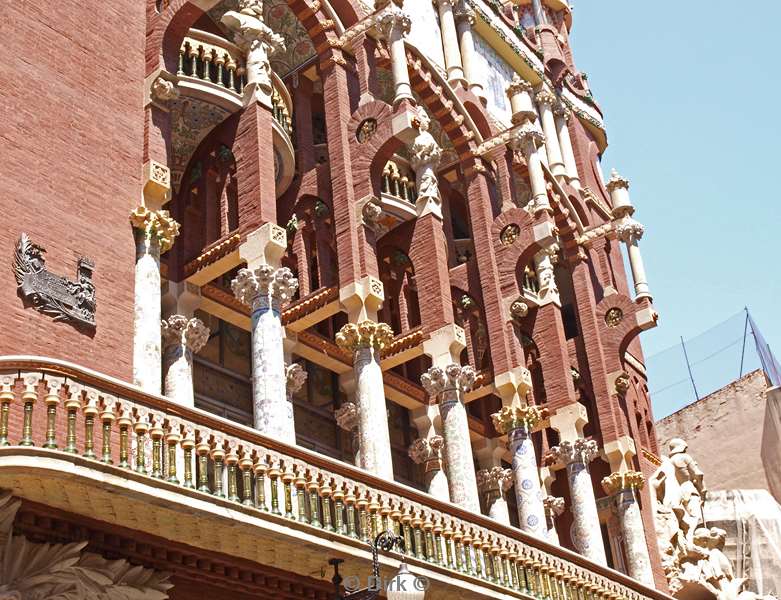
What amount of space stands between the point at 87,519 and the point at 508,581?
6.78m

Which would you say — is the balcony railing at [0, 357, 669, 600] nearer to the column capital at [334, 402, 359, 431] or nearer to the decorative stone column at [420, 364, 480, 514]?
the decorative stone column at [420, 364, 480, 514]

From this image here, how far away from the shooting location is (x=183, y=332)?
1816cm

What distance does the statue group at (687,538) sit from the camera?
24875 millimetres

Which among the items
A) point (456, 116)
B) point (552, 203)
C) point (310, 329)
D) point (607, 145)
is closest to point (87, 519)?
point (310, 329)

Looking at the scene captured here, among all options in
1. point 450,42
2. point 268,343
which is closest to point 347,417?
point 268,343

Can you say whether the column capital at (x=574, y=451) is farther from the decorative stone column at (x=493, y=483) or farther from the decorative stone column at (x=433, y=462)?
the decorative stone column at (x=433, y=462)

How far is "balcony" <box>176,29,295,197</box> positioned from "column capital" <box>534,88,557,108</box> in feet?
→ 38.2

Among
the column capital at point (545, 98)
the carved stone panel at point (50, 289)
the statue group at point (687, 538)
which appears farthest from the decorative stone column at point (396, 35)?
the statue group at point (687, 538)

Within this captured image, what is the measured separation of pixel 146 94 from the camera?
55.9 ft

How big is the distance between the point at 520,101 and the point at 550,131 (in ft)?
12.7

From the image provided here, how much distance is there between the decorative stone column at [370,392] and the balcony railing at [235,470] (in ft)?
5.56

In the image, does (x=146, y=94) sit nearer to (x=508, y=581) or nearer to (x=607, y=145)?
(x=508, y=581)

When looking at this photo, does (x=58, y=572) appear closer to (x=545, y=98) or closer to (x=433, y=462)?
(x=433, y=462)

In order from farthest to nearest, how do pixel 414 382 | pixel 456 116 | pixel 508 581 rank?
pixel 456 116 → pixel 414 382 → pixel 508 581
